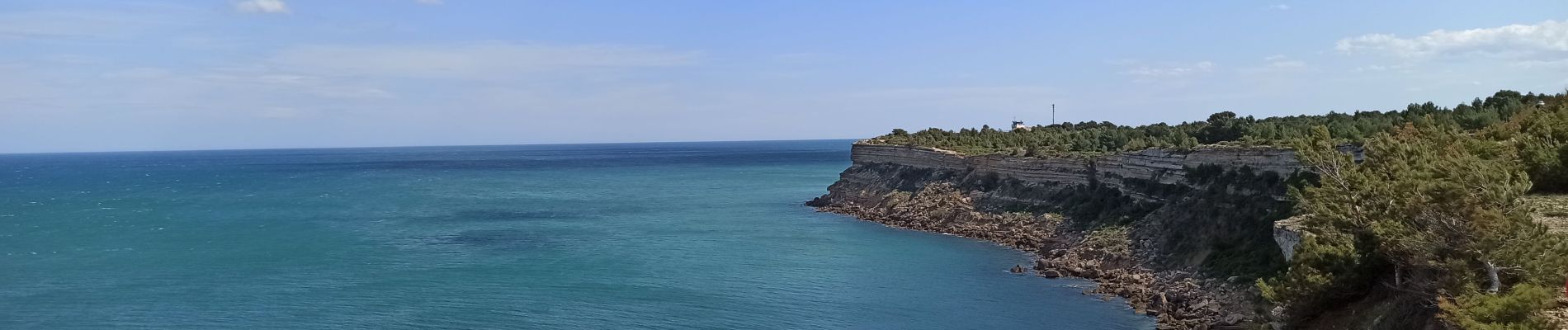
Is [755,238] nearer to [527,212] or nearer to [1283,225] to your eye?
[527,212]

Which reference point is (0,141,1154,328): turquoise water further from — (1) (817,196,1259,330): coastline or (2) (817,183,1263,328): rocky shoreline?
(2) (817,183,1263,328): rocky shoreline

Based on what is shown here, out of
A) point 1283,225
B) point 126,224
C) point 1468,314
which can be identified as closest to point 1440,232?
point 1468,314

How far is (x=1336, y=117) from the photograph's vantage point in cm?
5209

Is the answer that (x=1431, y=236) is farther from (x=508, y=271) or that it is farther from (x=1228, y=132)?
(x=1228, y=132)

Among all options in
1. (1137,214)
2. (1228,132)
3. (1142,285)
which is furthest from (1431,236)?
(1228,132)

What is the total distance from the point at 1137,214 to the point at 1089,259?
5321mm

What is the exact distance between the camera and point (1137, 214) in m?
39.5

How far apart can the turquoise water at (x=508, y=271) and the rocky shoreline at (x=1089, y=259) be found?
1122 mm

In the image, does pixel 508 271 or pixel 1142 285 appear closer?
pixel 1142 285

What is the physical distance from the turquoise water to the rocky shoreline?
1122mm

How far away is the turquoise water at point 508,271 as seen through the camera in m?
28.3

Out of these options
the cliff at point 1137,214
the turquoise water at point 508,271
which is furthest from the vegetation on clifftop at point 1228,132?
the turquoise water at point 508,271

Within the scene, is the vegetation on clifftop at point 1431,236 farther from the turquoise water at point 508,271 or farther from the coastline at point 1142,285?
the turquoise water at point 508,271

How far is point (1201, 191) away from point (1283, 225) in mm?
14684
